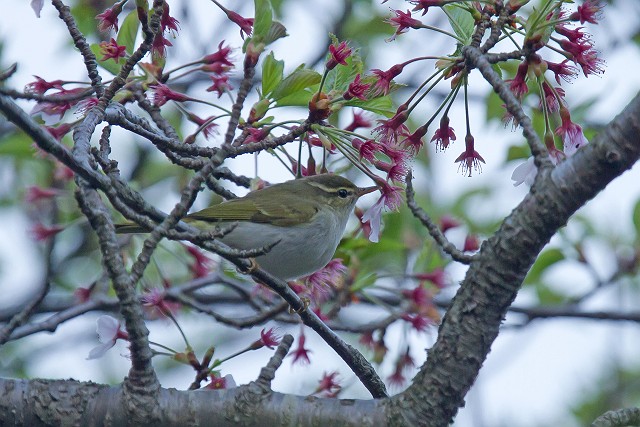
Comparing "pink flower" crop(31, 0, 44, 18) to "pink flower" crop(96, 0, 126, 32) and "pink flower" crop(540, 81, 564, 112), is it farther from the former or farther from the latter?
"pink flower" crop(540, 81, 564, 112)

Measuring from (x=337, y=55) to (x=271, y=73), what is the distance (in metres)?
0.31

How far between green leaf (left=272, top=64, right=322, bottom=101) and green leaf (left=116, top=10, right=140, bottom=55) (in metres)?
0.79

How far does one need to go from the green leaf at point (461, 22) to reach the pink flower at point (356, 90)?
0.38 meters

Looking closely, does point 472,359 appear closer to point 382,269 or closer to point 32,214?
point 382,269

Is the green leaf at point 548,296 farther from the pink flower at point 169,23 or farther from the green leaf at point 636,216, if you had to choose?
the pink flower at point 169,23

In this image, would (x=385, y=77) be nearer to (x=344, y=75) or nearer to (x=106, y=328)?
(x=344, y=75)

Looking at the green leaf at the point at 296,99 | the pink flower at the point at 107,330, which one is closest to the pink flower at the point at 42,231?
the pink flower at the point at 107,330

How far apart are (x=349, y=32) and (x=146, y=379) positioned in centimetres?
554

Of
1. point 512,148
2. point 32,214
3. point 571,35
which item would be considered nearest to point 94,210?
point 571,35

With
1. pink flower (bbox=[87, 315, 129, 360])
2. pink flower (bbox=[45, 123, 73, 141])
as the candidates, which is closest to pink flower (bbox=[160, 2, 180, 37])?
pink flower (bbox=[45, 123, 73, 141])

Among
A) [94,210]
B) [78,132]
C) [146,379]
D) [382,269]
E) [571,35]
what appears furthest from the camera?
[382,269]

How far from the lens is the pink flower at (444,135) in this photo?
3.31 m

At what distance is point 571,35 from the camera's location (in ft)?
10.4

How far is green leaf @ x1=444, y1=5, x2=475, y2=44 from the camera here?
3227mm
